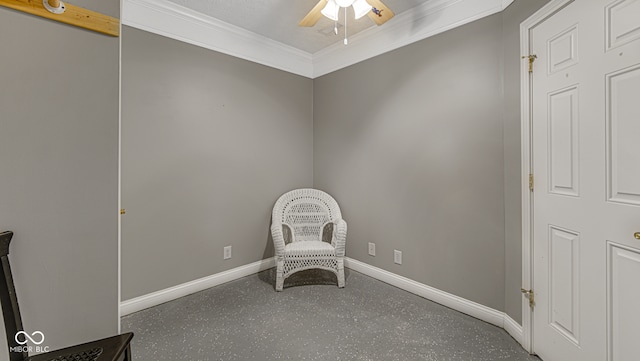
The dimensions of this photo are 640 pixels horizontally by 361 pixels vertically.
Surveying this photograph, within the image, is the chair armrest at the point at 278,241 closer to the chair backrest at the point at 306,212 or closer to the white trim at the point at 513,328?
the chair backrest at the point at 306,212

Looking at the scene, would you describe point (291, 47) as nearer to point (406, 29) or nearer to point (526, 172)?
point (406, 29)

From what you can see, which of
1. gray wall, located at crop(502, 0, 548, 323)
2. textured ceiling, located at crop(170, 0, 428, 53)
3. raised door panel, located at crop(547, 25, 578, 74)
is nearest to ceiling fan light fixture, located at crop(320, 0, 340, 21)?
textured ceiling, located at crop(170, 0, 428, 53)

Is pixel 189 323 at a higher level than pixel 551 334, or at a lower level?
lower

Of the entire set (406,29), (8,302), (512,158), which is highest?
(406,29)

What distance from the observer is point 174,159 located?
7.53ft

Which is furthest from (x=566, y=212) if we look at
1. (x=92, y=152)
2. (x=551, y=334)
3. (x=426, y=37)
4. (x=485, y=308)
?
(x=92, y=152)

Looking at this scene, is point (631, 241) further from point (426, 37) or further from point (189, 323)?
point (189, 323)

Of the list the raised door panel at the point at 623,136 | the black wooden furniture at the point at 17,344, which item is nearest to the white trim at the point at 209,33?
the black wooden furniture at the point at 17,344

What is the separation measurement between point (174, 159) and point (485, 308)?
2837mm

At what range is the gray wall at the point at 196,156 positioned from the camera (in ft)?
6.87

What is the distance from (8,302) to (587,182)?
99.1 inches

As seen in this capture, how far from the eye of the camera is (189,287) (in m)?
2.37

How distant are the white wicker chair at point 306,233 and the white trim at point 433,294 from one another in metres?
0.42

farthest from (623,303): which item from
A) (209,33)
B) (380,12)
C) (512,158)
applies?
(209,33)
